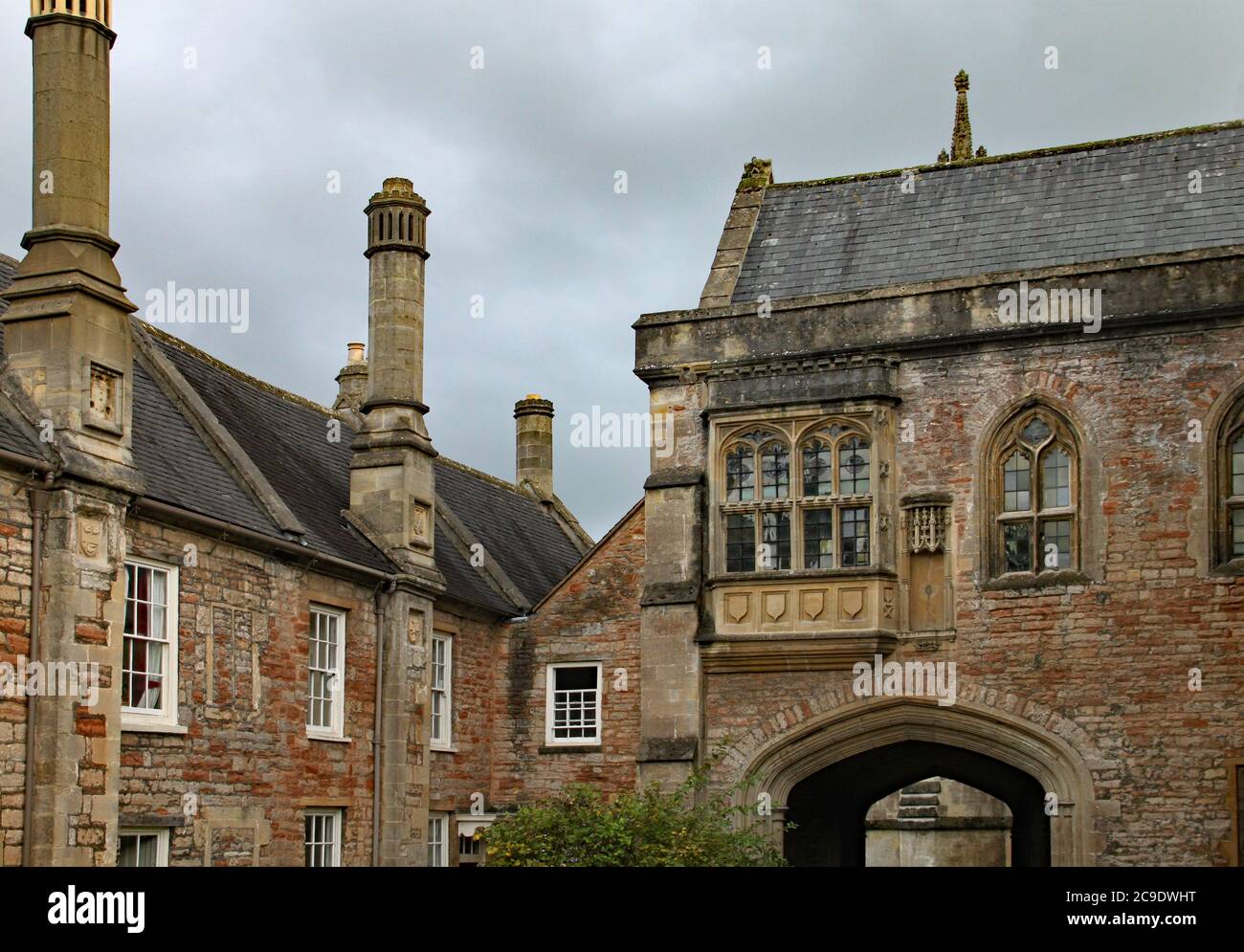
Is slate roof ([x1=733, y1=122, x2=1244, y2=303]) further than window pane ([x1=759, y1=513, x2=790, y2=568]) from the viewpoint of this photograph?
Yes

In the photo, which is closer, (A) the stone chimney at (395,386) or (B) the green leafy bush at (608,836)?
(B) the green leafy bush at (608,836)

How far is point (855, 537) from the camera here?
22.6 meters

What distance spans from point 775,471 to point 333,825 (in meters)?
7.59

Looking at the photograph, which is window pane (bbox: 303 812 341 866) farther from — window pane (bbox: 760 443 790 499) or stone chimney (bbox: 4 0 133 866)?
window pane (bbox: 760 443 790 499)

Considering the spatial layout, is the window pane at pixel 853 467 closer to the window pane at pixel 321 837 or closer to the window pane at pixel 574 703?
the window pane at pixel 574 703

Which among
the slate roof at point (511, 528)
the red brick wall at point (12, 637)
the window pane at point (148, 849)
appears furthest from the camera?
the slate roof at point (511, 528)

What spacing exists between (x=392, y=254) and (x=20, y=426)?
28.5ft

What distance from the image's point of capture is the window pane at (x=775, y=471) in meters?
23.1

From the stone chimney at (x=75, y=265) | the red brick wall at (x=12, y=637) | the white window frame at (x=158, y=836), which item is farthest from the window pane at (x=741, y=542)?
the red brick wall at (x=12, y=637)

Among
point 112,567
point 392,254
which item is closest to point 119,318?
point 112,567

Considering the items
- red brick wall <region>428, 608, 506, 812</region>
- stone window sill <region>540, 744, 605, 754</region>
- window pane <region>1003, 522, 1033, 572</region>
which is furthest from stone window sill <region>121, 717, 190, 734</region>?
window pane <region>1003, 522, 1033, 572</region>

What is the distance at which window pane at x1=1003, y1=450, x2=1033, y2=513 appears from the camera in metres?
22.1

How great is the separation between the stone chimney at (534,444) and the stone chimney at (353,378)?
3563 millimetres

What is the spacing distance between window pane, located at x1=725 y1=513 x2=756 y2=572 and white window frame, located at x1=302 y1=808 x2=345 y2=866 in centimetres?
618
